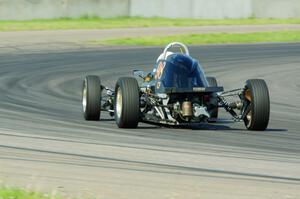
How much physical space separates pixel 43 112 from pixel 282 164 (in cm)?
636

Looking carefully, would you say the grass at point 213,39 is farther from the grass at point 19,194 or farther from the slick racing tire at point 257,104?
the grass at point 19,194

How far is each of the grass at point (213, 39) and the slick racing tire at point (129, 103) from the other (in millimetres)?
21009

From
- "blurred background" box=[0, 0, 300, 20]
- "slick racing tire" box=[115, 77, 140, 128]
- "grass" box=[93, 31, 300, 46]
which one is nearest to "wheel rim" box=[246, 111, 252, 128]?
"slick racing tire" box=[115, 77, 140, 128]

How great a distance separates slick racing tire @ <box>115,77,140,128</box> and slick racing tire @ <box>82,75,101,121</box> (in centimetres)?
108

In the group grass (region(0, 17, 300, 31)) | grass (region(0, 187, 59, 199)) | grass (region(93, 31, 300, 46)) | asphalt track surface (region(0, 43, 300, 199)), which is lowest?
grass (region(93, 31, 300, 46))

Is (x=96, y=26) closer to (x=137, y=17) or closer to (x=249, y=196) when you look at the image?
(x=137, y=17)

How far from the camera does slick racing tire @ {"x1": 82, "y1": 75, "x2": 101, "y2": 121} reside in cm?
1573

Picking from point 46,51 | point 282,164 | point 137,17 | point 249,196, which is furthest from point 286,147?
point 137,17

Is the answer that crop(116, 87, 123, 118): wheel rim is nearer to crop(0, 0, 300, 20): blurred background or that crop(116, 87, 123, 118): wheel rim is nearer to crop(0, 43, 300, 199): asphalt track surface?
crop(0, 43, 300, 199): asphalt track surface

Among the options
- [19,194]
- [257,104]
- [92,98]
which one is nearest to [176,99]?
[257,104]

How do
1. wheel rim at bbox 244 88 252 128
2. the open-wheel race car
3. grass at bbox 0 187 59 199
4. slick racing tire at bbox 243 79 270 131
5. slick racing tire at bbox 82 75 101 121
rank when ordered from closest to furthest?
grass at bbox 0 187 59 199 < slick racing tire at bbox 243 79 270 131 < the open-wheel race car < wheel rim at bbox 244 88 252 128 < slick racing tire at bbox 82 75 101 121

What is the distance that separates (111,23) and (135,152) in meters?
31.1

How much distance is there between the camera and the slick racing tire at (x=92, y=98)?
51.6 ft

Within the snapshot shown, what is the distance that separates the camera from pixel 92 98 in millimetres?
15836
